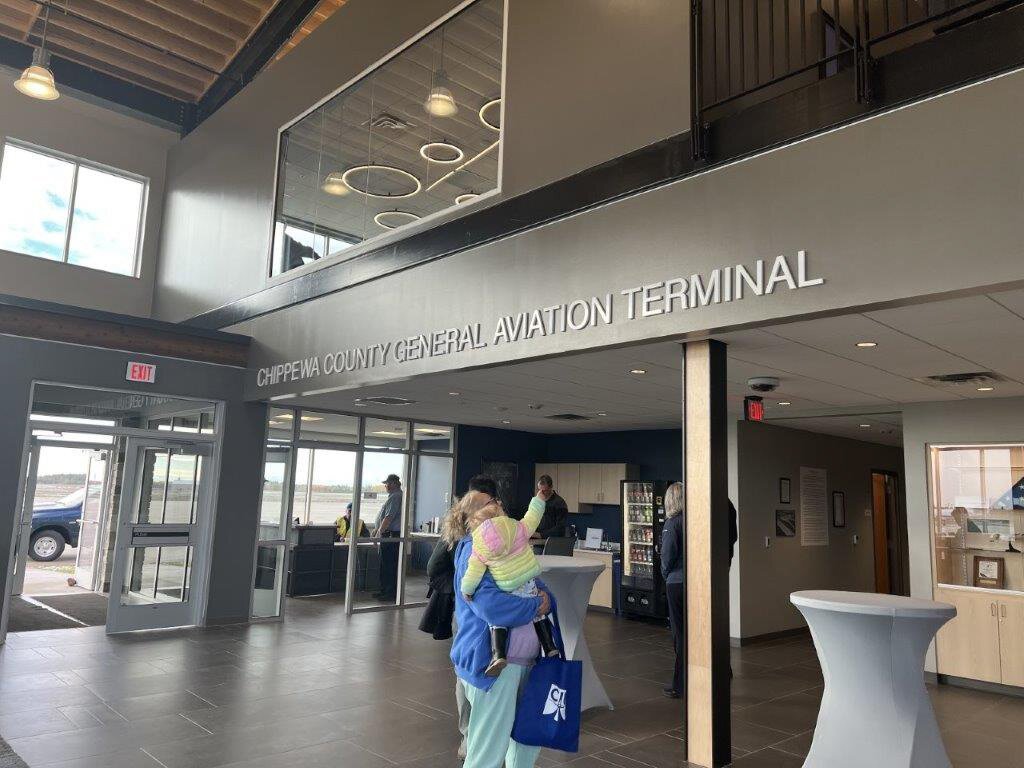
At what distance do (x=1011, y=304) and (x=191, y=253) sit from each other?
9.42 metres

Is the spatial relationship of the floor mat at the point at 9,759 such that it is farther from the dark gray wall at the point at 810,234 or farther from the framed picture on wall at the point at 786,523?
Answer: the framed picture on wall at the point at 786,523

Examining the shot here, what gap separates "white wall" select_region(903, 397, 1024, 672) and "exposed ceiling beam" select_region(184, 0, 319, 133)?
8.52 m

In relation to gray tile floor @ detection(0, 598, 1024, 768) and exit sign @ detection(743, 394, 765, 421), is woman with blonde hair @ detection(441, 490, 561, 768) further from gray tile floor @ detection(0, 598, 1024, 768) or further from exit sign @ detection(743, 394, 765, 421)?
exit sign @ detection(743, 394, 765, 421)

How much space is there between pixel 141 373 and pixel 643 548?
608cm

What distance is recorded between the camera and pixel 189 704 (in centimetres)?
511

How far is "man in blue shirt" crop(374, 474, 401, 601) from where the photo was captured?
9500 millimetres

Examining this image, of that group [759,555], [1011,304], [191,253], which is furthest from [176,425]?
[1011,304]

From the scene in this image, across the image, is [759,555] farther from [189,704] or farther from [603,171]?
[189,704]

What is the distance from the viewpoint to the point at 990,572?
6285 millimetres

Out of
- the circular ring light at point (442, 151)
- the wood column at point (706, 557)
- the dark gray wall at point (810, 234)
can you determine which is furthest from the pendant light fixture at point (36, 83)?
the wood column at point (706, 557)

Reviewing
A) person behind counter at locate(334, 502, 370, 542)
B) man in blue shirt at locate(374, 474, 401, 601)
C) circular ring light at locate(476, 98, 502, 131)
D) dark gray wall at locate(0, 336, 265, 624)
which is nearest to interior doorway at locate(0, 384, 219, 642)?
dark gray wall at locate(0, 336, 265, 624)

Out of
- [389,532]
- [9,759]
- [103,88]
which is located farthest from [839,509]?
[103,88]

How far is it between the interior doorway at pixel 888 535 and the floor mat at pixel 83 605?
955 centimetres

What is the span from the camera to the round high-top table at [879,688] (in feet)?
12.1
